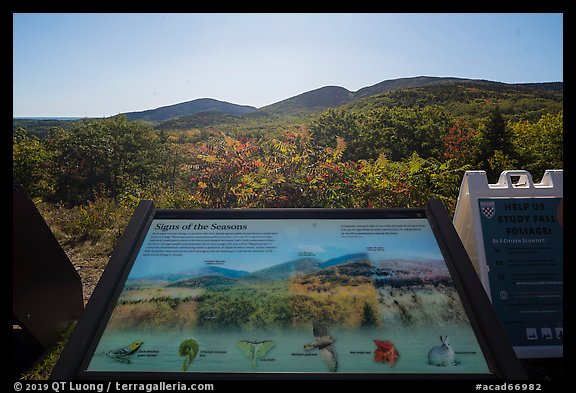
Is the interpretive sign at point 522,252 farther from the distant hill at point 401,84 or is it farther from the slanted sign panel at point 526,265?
the distant hill at point 401,84

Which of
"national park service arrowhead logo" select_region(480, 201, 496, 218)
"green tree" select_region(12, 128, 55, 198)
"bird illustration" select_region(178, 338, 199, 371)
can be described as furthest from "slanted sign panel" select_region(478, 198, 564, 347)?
"green tree" select_region(12, 128, 55, 198)

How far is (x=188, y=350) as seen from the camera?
6.28 feet

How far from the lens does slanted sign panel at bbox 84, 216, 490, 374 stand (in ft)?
6.15

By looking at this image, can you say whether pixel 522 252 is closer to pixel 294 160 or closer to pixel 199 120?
pixel 294 160

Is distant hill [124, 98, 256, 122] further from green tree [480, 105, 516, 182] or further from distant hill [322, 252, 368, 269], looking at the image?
distant hill [322, 252, 368, 269]

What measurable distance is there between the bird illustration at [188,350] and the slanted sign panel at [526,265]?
1790 millimetres

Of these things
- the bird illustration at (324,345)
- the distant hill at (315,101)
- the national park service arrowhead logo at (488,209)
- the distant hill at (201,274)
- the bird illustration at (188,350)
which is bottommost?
the bird illustration at (324,345)

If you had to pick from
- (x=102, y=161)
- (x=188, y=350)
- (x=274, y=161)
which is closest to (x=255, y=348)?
(x=188, y=350)

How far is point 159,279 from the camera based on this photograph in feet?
7.44

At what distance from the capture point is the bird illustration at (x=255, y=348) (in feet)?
6.20

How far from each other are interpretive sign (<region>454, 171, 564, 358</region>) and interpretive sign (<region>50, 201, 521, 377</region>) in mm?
499

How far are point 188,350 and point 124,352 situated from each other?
0.87 feet

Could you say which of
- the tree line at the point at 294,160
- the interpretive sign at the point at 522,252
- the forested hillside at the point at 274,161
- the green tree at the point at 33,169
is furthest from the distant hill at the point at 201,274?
the green tree at the point at 33,169
